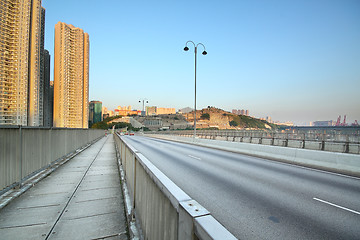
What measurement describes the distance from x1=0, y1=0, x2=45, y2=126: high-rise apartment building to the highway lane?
12482 cm

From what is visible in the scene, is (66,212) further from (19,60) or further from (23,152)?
(19,60)

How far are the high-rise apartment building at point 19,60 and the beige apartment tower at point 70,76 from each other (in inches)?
1391

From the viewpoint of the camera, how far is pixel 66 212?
4418 mm

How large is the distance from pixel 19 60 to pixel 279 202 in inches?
5705

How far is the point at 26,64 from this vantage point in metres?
111

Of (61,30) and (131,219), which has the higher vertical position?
(61,30)

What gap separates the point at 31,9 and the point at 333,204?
513 ft

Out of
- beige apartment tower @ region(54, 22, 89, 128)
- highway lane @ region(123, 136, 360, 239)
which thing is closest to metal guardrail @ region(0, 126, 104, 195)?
highway lane @ region(123, 136, 360, 239)

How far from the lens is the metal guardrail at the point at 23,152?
5062 mm

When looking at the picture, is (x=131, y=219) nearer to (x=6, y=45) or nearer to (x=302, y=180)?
(x=302, y=180)

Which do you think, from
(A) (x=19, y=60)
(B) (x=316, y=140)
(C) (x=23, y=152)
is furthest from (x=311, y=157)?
(A) (x=19, y=60)

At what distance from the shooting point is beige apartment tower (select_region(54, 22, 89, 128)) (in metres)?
153

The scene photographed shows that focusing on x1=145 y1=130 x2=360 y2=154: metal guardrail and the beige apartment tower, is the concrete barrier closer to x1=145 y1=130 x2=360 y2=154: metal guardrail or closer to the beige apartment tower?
x1=145 y1=130 x2=360 y2=154: metal guardrail

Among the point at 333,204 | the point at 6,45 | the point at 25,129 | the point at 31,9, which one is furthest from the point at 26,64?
the point at 333,204
